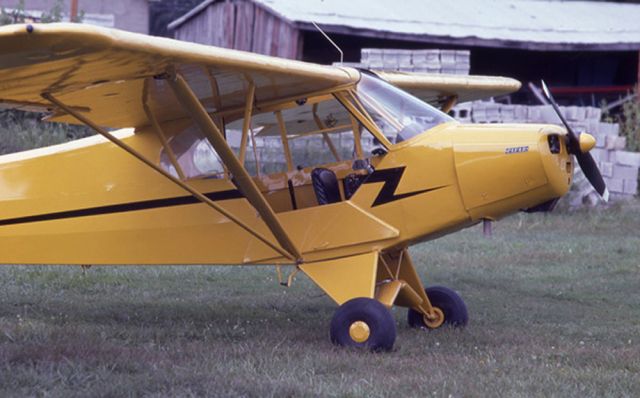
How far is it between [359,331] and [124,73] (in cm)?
245

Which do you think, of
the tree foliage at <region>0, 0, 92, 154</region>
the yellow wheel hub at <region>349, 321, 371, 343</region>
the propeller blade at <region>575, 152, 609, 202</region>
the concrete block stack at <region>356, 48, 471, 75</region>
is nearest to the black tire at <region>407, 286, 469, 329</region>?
the yellow wheel hub at <region>349, 321, 371, 343</region>

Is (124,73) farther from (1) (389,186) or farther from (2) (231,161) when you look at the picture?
(1) (389,186)

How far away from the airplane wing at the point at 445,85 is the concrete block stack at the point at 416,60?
27.8 ft

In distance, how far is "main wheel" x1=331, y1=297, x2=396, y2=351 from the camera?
7672mm

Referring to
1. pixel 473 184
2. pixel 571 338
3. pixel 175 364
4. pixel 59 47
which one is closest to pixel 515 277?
pixel 571 338

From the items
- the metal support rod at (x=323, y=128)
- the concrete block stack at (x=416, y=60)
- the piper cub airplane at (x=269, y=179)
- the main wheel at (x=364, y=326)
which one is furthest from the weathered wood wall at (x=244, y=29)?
the main wheel at (x=364, y=326)

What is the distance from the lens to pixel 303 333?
8508mm

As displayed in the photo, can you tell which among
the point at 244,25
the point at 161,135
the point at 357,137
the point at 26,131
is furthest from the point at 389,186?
the point at 244,25

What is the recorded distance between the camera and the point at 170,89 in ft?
26.4

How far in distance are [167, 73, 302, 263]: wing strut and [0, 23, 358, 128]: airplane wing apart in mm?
180

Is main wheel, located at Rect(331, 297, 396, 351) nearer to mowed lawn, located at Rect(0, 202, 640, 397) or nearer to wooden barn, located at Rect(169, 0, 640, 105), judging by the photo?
mowed lawn, located at Rect(0, 202, 640, 397)

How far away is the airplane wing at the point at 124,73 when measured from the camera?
19.5 feet

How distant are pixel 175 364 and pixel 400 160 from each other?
2.38 metres

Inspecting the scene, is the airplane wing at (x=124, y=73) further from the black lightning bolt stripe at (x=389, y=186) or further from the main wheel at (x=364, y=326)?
the main wheel at (x=364, y=326)
